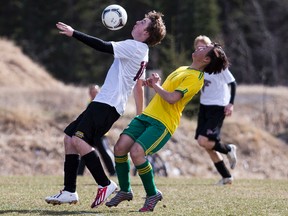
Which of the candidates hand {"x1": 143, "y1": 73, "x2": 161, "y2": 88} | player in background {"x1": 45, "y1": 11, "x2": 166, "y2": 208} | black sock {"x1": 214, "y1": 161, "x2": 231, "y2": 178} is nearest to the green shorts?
player in background {"x1": 45, "y1": 11, "x2": 166, "y2": 208}

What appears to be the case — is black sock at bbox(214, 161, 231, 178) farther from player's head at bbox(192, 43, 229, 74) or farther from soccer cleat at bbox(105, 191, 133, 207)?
soccer cleat at bbox(105, 191, 133, 207)

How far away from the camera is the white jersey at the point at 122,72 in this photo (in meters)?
7.73

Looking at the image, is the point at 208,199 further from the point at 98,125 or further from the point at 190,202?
the point at 98,125

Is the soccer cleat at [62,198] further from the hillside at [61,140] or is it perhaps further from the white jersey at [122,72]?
the hillside at [61,140]

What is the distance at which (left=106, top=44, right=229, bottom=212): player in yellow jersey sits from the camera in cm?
761

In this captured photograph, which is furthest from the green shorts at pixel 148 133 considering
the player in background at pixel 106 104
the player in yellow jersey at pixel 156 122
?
the player in background at pixel 106 104

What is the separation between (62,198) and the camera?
7.87m

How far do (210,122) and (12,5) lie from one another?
122ft

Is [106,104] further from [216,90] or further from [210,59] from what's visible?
[216,90]

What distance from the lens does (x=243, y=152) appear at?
23.0 metres

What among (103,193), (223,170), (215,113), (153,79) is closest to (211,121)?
(215,113)

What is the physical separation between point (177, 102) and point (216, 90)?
4.05 m

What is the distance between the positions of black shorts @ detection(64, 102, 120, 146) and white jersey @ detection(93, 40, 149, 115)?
2.6 inches

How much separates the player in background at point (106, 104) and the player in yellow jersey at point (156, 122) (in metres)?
0.18
